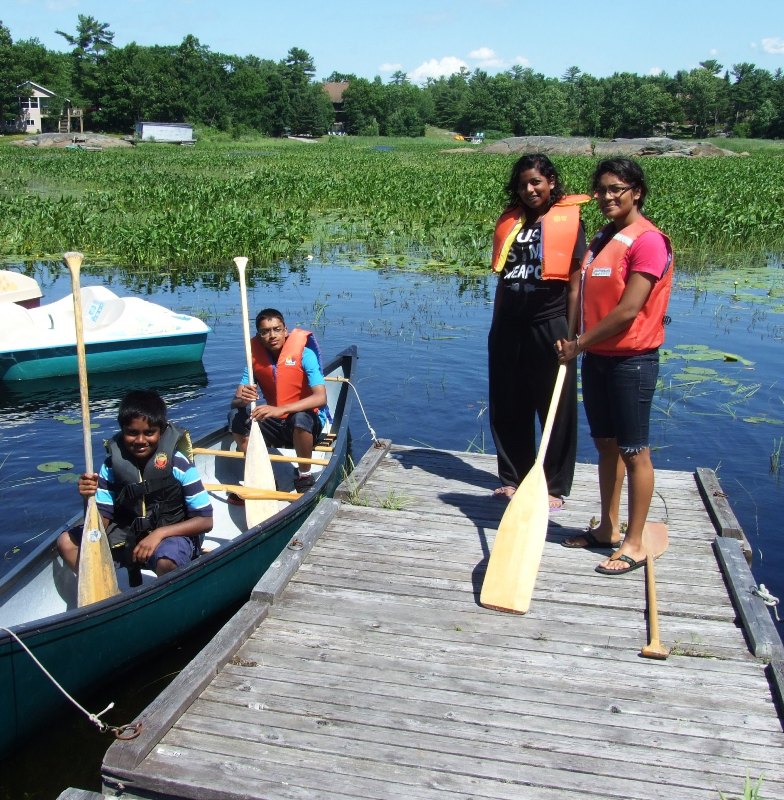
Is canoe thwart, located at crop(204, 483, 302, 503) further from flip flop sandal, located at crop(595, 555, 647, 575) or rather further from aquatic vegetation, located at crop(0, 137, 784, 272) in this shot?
aquatic vegetation, located at crop(0, 137, 784, 272)

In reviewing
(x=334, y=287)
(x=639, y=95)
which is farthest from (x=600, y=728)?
(x=639, y=95)

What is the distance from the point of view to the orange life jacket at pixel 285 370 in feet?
19.8

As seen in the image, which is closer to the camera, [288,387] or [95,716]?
[95,716]

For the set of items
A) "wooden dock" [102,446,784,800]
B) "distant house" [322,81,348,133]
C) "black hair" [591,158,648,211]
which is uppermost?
"distant house" [322,81,348,133]

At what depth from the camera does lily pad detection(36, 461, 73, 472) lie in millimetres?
7082

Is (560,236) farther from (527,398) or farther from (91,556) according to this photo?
(91,556)

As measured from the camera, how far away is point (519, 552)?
4066mm

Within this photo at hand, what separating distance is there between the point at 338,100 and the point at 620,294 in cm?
11561

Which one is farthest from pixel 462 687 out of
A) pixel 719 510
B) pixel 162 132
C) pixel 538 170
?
pixel 162 132

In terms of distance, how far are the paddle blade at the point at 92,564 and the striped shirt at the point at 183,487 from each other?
0.73 feet

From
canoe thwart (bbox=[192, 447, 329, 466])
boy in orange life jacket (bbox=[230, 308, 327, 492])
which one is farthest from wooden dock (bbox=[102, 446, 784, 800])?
boy in orange life jacket (bbox=[230, 308, 327, 492])

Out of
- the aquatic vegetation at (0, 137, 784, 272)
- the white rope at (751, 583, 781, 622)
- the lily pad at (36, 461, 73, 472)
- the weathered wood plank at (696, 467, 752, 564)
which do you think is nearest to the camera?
the white rope at (751, 583, 781, 622)

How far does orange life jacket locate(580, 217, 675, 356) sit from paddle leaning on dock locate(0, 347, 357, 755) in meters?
2.09

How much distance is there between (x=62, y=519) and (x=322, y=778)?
4006 mm
